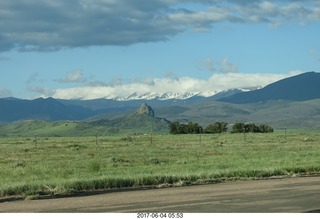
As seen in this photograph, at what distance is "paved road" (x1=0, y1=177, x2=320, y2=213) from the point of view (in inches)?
634

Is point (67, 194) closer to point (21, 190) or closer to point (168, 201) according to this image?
point (21, 190)

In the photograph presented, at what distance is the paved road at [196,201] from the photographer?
16094mm

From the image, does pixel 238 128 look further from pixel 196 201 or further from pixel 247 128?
pixel 196 201

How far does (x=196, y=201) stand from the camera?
17.6m

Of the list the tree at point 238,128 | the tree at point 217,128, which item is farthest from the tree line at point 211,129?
the tree at point 238,128

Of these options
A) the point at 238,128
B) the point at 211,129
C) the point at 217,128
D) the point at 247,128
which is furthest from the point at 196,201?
the point at 211,129

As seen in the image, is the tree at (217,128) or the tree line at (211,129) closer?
the tree line at (211,129)

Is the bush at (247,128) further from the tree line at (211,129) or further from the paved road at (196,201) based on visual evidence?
the paved road at (196,201)

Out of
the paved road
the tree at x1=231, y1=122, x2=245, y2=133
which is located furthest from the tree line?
the paved road

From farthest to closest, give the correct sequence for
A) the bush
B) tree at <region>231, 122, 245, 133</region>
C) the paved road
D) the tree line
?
the tree line → the bush → tree at <region>231, 122, 245, 133</region> → the paved road

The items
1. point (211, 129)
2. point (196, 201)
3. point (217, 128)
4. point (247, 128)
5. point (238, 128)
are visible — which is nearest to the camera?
point (196, 201)

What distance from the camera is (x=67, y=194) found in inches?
777

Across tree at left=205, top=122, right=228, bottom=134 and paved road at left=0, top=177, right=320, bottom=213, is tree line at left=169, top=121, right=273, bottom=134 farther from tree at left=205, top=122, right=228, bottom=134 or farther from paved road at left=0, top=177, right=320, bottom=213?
paved road at left=0, top=177, right=320, bottom=213

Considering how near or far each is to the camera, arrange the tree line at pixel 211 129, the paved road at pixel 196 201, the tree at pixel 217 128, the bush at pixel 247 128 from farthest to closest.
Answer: the tree at pixel 217 128
the tree line at pixel 211 129
the bush at pixel 247 128
the paved road at pixel 196 201
